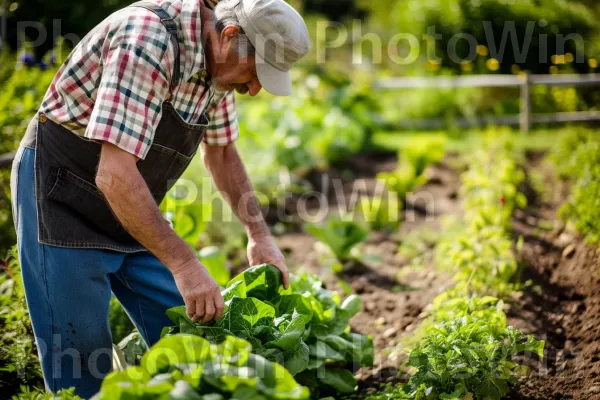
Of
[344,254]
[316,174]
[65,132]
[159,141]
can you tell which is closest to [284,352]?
[159,141]

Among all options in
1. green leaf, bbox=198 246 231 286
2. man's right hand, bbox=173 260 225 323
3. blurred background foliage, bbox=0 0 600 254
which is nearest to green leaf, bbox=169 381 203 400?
man's right hand, bbox=173 260 225 323

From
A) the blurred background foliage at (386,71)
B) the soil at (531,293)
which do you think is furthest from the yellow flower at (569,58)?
the soil at (531,293)

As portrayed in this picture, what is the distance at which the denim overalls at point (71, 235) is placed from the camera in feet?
8.04

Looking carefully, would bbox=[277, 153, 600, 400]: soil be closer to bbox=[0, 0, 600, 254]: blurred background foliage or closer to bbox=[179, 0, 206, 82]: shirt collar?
bbox=[0, 0, 600, 254]: blurred background foliage

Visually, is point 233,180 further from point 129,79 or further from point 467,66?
point 467,66

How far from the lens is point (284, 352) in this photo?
2.55 metres

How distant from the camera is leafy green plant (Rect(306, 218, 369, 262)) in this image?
4805 millimetres

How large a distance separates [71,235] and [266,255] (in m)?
0.80

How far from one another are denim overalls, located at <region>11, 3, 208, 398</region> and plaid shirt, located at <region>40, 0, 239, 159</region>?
6 centimetres

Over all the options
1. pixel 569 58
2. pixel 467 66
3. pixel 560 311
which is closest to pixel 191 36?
pixel 560 311

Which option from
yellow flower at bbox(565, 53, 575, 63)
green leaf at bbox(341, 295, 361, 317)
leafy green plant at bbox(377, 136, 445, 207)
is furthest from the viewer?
yellow flower at bbox(565, 53, 575, 63)

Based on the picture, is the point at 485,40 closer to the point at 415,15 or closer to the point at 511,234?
the point at 415,15

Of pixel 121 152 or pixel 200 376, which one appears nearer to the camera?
pixel 200 376

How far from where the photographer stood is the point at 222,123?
114 inches
